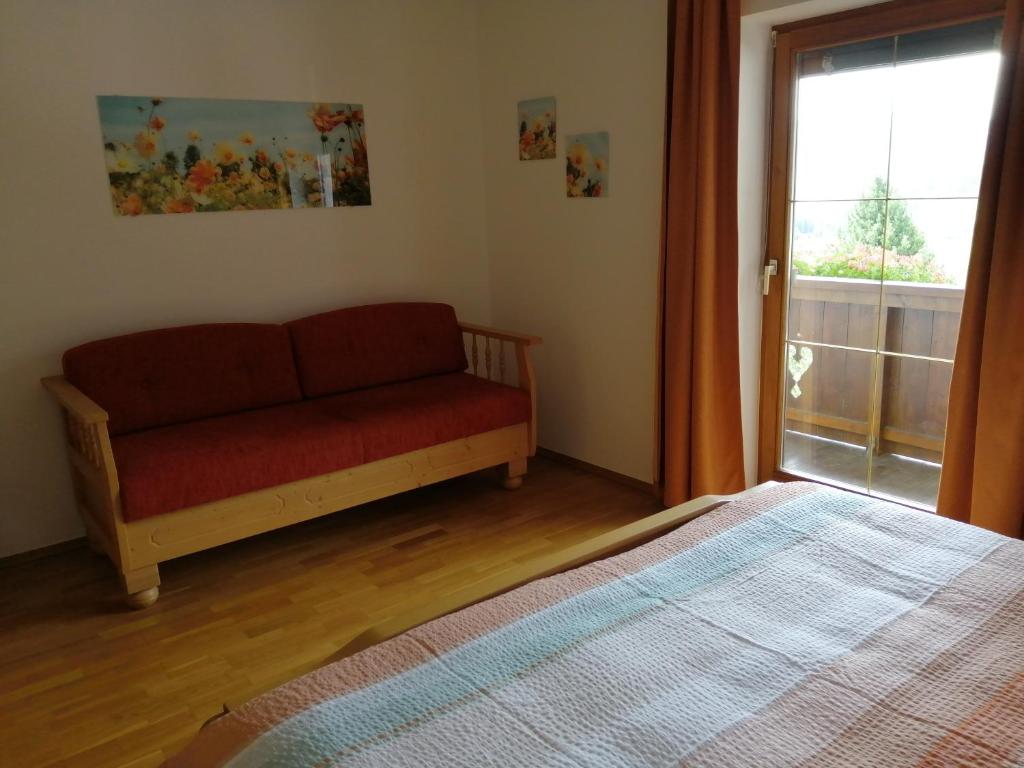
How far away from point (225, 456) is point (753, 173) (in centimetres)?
234

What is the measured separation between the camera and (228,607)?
2771 mm

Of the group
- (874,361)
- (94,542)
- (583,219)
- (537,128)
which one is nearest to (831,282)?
(874,361)

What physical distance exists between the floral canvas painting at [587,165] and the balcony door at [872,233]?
0.77 metres

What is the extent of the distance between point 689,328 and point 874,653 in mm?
2032

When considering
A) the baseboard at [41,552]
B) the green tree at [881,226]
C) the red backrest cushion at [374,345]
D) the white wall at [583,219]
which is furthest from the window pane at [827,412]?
the baseboard at [41,552]

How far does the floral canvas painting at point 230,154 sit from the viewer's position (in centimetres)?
327

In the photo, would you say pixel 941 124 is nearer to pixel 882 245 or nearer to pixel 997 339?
pixel 882 245

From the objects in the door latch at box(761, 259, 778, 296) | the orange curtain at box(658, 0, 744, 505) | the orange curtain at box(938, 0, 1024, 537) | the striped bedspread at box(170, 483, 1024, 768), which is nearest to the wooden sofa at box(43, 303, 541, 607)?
the orange curtain at box(658, 0, 744, 505)

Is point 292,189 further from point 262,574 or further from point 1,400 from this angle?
point 262,574

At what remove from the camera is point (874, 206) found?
2.89 meters

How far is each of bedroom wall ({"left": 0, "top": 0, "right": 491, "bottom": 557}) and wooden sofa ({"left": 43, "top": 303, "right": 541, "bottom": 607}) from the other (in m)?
0.19

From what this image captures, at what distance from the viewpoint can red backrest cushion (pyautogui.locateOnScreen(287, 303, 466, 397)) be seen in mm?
3648

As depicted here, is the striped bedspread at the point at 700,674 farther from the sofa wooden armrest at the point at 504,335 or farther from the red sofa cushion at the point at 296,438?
the sofa wooden armrest at the point at 504,335

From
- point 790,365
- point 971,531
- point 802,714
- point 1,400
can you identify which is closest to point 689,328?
point 790,365
